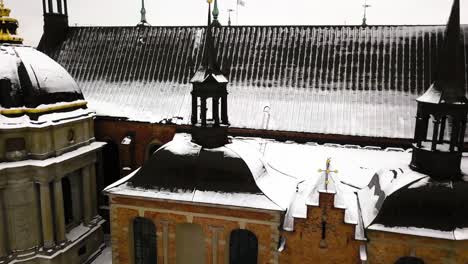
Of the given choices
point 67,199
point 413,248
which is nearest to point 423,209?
point 413,248

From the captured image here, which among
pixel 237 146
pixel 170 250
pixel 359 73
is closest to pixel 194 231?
pixel 170 250

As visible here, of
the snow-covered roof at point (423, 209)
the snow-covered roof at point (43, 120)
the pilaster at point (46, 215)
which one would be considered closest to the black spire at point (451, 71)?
the snow-covered roof at point (423, 209)

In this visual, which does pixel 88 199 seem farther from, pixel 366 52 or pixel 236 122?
pixel 366 52

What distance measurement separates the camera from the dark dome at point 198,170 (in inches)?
683

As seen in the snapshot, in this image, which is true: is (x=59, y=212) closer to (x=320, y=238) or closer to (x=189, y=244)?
(x=189, y=244)

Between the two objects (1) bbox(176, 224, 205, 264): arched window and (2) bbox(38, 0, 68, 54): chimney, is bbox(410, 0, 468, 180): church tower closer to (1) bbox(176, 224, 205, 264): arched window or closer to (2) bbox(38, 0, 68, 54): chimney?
(1) bbox(176, 224, 205, 264): arched window

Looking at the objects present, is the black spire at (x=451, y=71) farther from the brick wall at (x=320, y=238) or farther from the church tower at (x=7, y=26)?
the church tower at (x=7, y=26)

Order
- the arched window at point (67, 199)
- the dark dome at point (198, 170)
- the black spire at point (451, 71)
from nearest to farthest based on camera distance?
1. the black spire at point (451, 71)
2. the dark dome at point (198, 170)
3. the arched window at point (67, 199)

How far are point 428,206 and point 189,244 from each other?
10522 mm

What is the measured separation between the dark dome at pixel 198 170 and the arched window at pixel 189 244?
220 cm

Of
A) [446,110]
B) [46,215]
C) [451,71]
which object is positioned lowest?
[46,215]

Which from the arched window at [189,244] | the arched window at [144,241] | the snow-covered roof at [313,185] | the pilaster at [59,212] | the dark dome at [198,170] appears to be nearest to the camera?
the snow-covered roof at [313,185]

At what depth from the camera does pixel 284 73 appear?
26641 mm

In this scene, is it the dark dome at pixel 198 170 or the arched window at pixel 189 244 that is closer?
the dark dome at pixel 198 170
